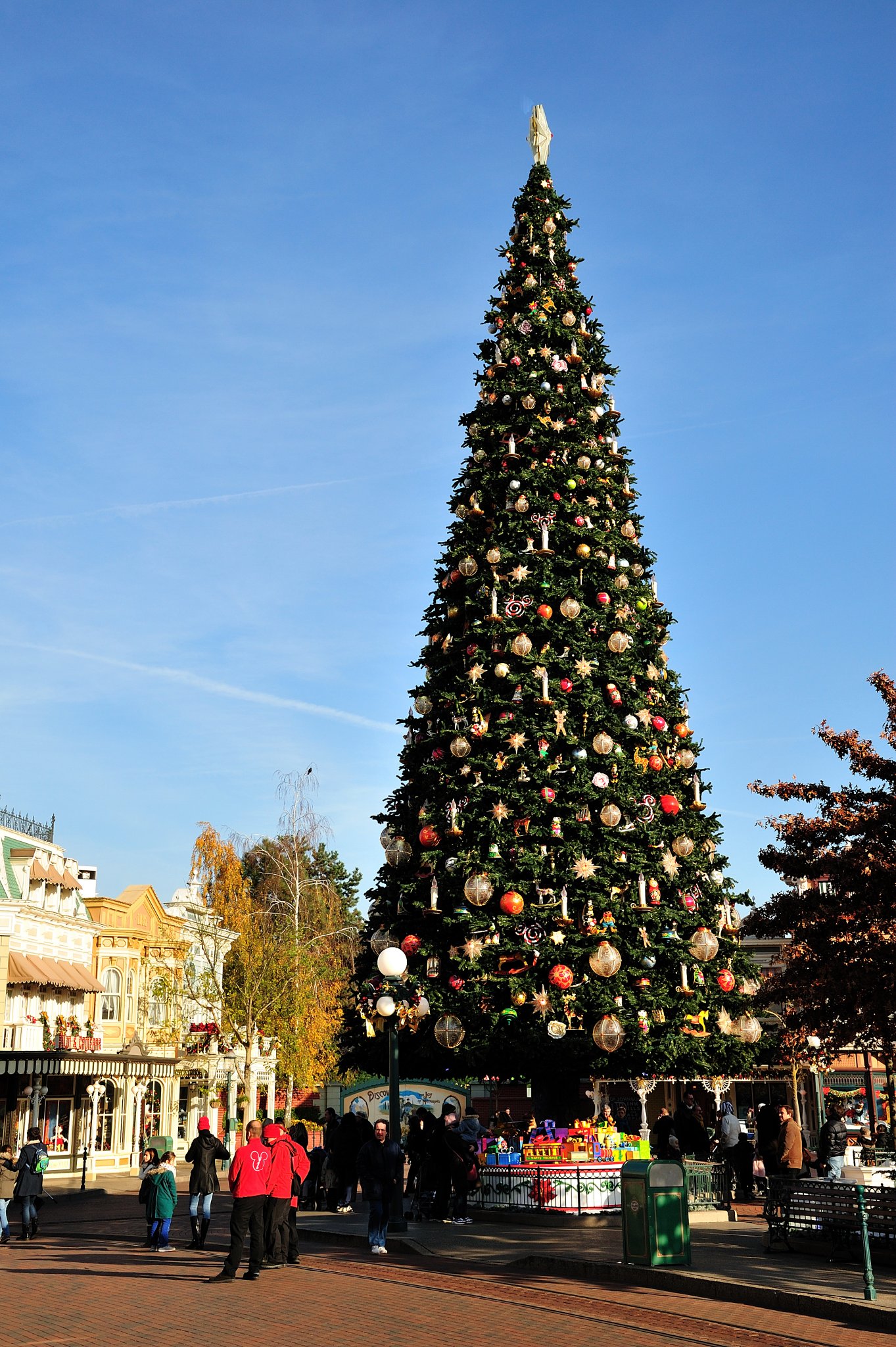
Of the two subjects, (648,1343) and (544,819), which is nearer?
(648,1343)

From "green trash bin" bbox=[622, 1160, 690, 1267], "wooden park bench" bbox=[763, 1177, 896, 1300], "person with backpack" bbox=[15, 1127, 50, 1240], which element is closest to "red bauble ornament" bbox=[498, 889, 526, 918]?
"wooden park bench" bbox=[763, 1177, 896, 1300]

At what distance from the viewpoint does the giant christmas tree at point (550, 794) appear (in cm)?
1983

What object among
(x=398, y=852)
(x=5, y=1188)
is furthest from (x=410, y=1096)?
(x=5, y=1188)

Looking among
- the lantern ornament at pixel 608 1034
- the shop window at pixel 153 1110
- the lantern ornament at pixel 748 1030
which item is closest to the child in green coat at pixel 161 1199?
the lantern ornament at pixel 608 1034

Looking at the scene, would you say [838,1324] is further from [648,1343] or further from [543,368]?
[543,368]

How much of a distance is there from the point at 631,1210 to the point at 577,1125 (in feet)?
18.7

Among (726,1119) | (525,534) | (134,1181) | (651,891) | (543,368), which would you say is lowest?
(134,1181)

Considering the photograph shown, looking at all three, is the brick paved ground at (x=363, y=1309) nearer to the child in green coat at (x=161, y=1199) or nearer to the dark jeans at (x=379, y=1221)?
the dark jeans at (x=379, y=1221)

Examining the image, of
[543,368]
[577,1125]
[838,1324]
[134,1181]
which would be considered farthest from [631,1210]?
[134,1181]

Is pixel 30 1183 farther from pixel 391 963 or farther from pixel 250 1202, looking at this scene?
pixel 250 1202

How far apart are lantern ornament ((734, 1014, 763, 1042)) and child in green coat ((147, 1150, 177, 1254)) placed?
31.2ft

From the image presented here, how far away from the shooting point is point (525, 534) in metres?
22.8

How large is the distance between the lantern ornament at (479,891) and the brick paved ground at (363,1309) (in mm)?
5539

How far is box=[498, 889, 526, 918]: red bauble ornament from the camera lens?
20.0m
